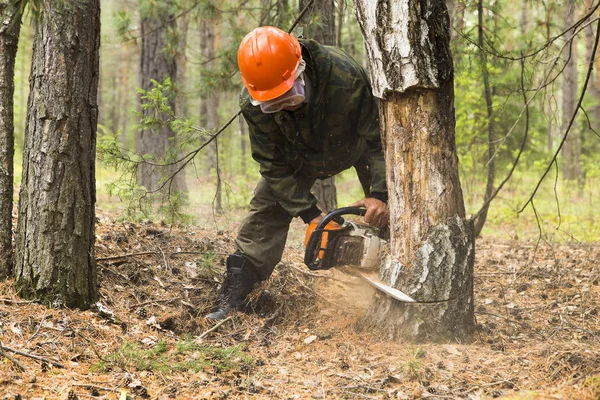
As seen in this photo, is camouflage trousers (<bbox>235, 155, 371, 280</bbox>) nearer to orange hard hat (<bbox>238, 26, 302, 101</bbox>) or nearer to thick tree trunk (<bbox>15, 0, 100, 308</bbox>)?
orange hard hat (<bbox>238, 26, 302, 101</bbox>)

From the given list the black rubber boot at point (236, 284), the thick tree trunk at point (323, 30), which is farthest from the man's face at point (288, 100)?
the thick tree trunk at point (323, 30)

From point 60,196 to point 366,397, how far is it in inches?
85.7

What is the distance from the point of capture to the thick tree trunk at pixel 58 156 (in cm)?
322

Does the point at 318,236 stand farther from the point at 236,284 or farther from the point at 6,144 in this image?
the point at 6,144

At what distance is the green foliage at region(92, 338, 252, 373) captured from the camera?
2.82 meters

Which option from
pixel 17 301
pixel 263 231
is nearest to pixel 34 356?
pixel 17 301

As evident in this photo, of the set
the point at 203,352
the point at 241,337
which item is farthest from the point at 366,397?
the point at 241,337

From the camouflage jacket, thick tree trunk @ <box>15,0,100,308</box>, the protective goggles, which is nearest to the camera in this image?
thick tree trunk @ <box>15,0,100,308</box>

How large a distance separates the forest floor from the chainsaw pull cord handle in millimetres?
504

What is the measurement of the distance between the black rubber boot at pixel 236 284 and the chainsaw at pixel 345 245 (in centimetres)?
70

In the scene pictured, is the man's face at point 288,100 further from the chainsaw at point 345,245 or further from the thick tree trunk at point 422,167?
the chainsaw at point 345,245

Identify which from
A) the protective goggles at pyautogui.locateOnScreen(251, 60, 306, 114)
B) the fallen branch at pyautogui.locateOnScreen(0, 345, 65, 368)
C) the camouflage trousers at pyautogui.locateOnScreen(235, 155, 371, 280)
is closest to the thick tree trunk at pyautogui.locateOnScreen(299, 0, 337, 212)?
the protective goggles at pyautogui.locateOnScreen(251, 60, 306, 114)

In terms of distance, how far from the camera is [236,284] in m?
4.21

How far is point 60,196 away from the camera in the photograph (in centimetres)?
328
